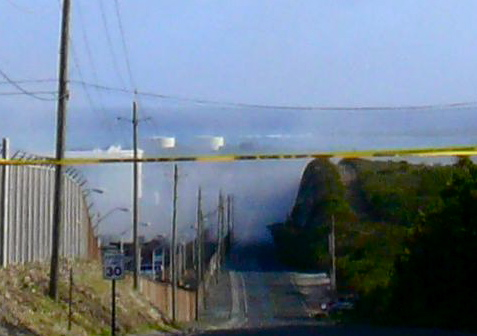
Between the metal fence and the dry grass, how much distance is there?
0.69m

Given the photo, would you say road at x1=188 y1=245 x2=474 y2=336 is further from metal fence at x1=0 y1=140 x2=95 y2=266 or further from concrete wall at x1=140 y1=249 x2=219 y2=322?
metal fence at x1=0 y1=140 x2=95 y2=266

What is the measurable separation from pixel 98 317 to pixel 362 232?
3133 cm

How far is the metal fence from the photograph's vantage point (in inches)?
1874

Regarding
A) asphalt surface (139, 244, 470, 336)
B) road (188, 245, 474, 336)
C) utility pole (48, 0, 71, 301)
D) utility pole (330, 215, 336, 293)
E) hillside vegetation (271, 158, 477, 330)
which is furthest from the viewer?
road (188, 245, 474, 336)

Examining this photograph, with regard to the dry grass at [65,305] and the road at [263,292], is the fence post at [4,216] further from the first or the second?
the road at [263,292]

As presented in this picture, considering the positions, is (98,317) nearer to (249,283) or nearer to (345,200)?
(345,200)

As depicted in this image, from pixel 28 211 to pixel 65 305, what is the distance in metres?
4.56

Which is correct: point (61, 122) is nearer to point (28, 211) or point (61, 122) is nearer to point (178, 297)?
point (28, 211)

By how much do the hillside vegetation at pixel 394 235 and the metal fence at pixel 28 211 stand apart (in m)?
13.4

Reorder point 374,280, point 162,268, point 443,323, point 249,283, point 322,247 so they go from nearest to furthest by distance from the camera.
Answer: point 443,323 < point 374,280 < point 322,247 < point 249,283 < point 162,268

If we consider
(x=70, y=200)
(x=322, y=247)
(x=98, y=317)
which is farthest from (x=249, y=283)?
(x=98, y=317)

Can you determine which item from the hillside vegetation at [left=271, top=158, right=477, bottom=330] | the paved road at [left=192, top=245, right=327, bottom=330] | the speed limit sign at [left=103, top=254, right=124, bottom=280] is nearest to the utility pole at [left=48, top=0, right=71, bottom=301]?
the speed limit sign at [left=103, top=254, right=124, bottom=280]

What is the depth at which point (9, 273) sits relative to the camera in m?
47.9

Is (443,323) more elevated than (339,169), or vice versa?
(339,169)
